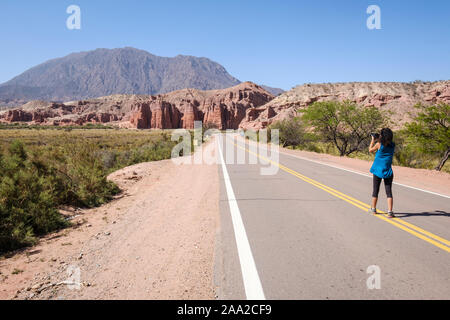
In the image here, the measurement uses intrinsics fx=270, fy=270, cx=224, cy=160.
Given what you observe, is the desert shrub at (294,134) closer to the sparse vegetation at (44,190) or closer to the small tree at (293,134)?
the small tree at (293,134)

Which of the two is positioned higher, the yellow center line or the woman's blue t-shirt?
the woman's blue t-shirt

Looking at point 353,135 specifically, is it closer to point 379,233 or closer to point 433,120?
point 433,120

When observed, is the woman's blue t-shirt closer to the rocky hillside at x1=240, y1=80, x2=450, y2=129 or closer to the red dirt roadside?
the red dirt roadside

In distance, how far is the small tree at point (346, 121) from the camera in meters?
24.2

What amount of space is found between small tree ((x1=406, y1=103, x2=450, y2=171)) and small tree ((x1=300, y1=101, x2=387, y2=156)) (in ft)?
26.5

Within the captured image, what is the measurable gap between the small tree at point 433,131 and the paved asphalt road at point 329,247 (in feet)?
30.7

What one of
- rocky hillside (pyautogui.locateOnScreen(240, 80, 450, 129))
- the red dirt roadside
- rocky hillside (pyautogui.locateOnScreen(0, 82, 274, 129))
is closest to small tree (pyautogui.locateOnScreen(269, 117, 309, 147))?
rocky hillside (pyautogui.locateOnScreen(240, 80, 450, 129))

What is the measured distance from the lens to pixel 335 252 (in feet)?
13.4

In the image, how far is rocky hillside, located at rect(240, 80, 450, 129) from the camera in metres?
57.5

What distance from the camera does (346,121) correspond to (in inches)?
979

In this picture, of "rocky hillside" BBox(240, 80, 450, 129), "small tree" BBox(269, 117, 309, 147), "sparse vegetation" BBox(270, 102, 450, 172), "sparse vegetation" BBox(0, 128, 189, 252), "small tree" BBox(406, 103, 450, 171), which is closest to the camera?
"sparse vegetation" BBox(0, 128, 189, 252)

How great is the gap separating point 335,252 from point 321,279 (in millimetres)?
906

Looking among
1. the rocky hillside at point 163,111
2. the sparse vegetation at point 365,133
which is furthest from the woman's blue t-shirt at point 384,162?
the rocky hillside at point 163,111
